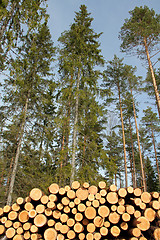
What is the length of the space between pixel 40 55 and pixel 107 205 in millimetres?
9877

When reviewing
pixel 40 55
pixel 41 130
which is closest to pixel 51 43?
pixel 40 55

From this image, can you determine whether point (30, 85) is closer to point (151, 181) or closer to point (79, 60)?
point (79, 60)

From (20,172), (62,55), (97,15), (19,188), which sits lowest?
(19,188)

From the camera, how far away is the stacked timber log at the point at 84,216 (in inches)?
139

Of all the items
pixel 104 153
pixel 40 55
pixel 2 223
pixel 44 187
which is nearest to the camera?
pixel 2 223

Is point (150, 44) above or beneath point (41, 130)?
above

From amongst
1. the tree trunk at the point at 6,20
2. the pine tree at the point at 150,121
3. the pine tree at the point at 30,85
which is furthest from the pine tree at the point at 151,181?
the tree trunk at the point at 6,20

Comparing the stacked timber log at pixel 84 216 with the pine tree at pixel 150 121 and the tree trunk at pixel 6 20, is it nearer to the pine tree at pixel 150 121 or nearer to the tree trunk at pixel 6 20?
the tree trunk at pixel 6 20

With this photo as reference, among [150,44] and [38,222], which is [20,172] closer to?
[38,222]

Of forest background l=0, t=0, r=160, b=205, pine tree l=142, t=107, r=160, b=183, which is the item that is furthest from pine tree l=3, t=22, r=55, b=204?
pine tree l=142, t=107, r=160, b=183

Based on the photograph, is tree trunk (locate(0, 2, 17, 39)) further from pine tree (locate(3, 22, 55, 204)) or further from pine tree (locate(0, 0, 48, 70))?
pine tree (locate(3, 22, 55, 204))

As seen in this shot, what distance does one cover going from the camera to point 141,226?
353 cm

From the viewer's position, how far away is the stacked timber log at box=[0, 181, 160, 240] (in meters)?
3.52

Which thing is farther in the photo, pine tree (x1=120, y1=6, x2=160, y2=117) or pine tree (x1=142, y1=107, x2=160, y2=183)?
pine tree (x1=142, y1=107, x2=160, y2=183)
